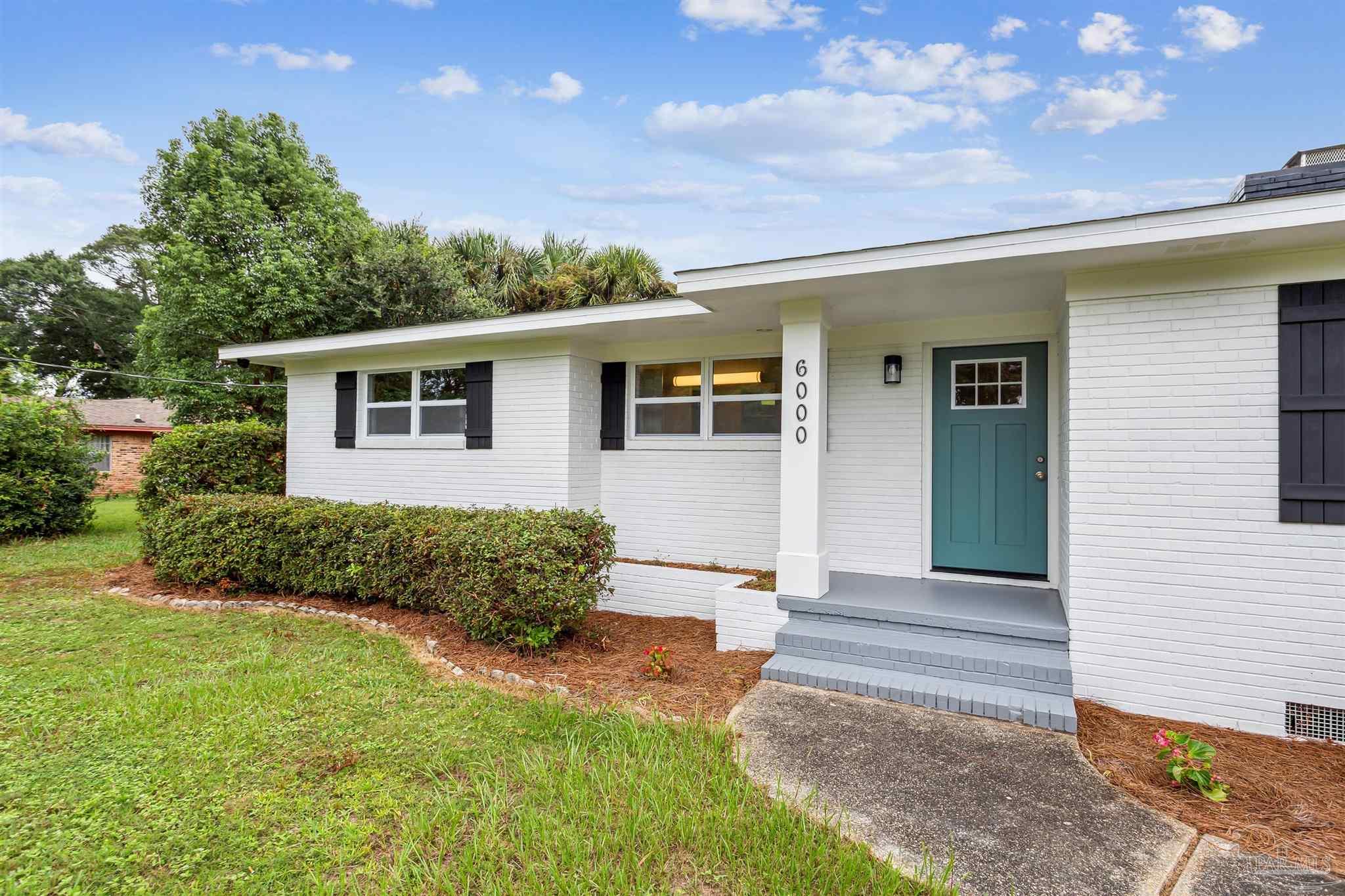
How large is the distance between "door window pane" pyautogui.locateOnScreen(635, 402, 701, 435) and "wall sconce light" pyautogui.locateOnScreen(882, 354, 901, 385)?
1931 millimetres

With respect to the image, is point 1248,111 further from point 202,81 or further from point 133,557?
point 202,81

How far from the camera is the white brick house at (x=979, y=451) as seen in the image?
3371mm

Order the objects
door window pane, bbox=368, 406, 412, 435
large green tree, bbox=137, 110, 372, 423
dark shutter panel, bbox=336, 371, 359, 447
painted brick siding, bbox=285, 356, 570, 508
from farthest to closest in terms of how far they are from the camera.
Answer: large green tree, bbox=137, 110, 372, 423 < dark shutter panel, bbox=336, 371, 359, 447 < door window pane, bbox=368, 406, 412, 435 < painted brick siding, bbox=285, 356, 570, 508

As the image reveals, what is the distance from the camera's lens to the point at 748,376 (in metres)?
6.13

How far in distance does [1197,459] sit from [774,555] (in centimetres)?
335

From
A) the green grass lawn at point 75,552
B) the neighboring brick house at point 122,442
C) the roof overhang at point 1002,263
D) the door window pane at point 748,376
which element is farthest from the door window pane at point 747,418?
the neighboring brick house at point 122,442

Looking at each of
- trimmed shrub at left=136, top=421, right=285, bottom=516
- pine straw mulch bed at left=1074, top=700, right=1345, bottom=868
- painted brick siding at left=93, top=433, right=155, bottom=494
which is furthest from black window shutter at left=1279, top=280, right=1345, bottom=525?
painted brick siding at left=93, top=433, right=155, bottom=494

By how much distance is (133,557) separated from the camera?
26.7 ft

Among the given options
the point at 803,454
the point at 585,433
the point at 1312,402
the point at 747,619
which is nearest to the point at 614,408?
the point at 585,433

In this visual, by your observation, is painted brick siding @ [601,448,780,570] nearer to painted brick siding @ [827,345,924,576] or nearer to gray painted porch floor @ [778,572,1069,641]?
painted brick siding @ [827,345,924,576]

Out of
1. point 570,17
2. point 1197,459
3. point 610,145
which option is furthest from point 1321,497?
point 610,145

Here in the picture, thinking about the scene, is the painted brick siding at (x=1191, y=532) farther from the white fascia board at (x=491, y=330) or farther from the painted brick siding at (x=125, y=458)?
the painted brick siding at (x=125, y=458)

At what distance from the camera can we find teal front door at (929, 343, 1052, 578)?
4.95 m

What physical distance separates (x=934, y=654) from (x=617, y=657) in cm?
228
